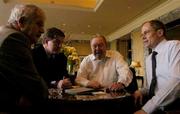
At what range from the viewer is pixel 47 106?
1494 millimetres

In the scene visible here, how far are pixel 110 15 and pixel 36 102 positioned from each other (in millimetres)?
7195

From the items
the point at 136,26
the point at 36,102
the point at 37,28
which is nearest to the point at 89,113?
the point at 36,102

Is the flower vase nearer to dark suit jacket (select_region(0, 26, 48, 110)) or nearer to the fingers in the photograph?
the fingers

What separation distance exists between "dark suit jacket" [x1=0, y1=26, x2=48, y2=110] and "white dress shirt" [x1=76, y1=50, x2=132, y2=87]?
1213 mm

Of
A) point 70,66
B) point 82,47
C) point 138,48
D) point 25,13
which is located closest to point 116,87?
point 25,13

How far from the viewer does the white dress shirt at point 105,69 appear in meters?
2.49

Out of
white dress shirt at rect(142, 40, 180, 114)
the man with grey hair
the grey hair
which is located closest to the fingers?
white dress shirt at rect(142, 40, 180, 114)

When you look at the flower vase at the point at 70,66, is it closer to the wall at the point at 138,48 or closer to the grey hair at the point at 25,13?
the grey hair at the point at 25,13

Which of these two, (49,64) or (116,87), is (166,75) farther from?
(49,64)

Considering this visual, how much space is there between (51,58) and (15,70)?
128 centimetres

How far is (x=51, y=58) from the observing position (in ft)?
7.99

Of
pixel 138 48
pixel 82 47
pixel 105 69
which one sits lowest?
pixel 105 69

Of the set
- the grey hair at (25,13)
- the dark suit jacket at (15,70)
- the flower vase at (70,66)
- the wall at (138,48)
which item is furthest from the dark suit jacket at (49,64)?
the wall at (138,48)

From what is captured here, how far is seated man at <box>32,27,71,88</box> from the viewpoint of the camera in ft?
7.30
